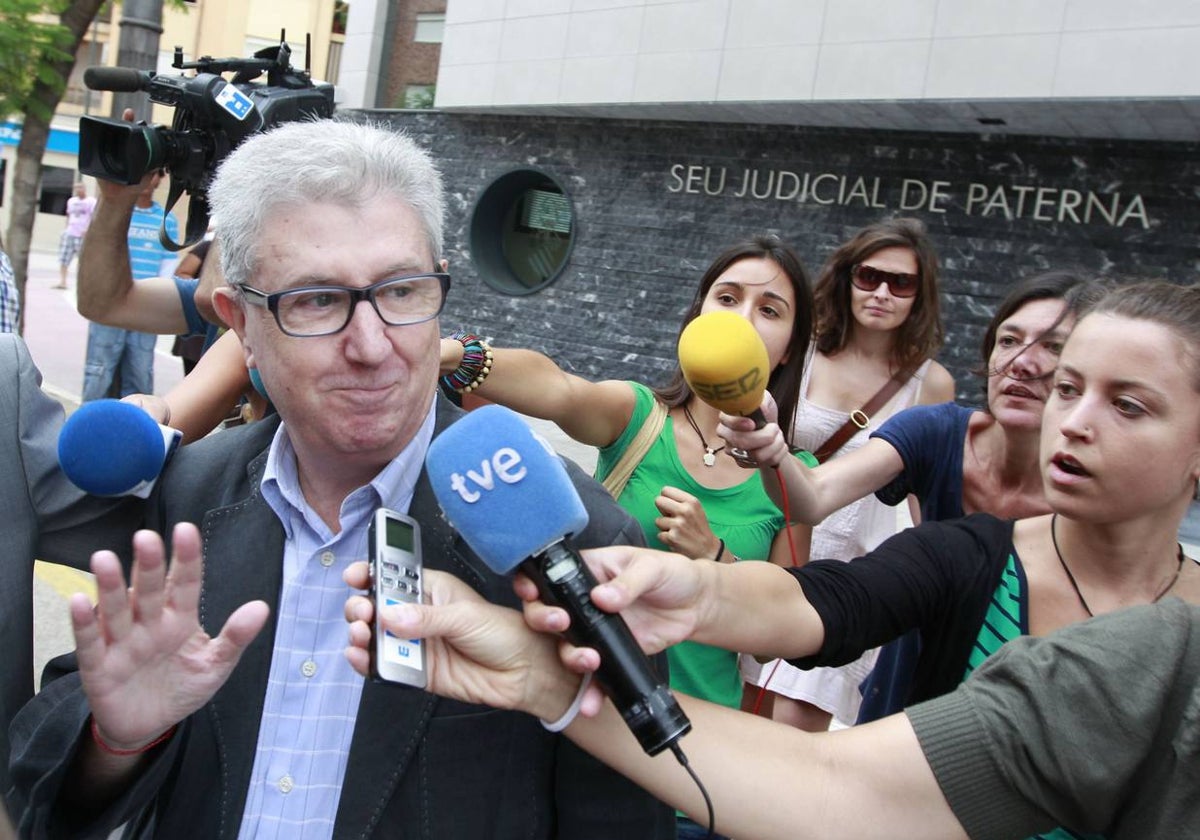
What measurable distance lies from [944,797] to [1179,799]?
0.28m

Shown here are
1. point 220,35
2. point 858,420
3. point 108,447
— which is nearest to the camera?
point 108,447

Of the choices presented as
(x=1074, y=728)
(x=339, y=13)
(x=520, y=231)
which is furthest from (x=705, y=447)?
(x=339, y=13)

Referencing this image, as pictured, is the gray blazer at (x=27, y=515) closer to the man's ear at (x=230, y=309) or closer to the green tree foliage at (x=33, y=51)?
the man's ear at (x=230, y=309)

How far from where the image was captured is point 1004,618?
1879mm

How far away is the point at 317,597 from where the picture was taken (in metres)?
1.72

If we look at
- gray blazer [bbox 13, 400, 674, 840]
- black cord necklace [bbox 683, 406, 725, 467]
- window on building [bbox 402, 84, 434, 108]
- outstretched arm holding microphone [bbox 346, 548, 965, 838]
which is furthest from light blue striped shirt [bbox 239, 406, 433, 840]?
window on building [bbox 402, 84, 434, 108]

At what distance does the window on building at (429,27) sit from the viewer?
16641 millimetres

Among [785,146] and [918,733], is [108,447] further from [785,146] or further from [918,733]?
[785,146]

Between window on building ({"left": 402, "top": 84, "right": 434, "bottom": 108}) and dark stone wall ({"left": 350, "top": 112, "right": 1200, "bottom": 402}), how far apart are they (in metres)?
1.62

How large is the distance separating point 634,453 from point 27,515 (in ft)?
5.05

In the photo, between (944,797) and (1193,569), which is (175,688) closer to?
(944,797)

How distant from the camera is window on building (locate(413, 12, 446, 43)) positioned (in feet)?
54.6

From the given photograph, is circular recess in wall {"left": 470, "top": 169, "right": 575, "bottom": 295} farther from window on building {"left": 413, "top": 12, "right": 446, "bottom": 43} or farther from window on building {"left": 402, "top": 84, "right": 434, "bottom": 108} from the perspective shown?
window on building {"left": 413, "top": 12, "right": 446, "bottom": 43}

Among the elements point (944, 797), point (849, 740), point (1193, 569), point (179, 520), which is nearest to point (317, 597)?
point (179, 520)
